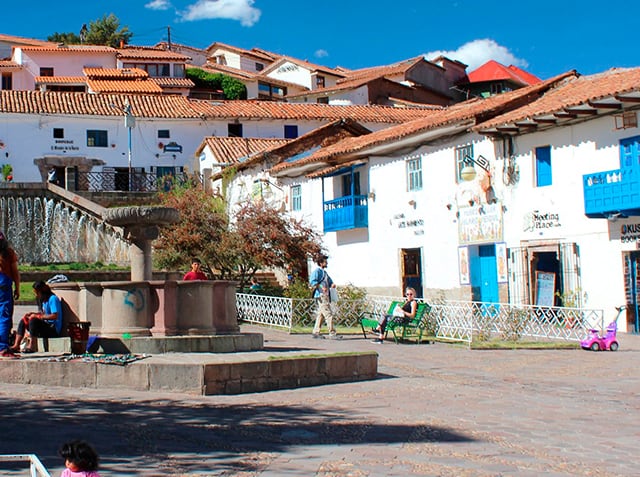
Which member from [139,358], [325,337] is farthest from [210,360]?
[325,337]

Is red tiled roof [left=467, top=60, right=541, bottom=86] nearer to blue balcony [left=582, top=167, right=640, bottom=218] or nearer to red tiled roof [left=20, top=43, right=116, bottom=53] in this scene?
red tiled roof [left=20, top=43, right=116, bottom=53]

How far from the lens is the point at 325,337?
59.7ft

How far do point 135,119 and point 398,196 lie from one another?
22.2 meters

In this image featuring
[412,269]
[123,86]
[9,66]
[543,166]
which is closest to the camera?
[543,166]

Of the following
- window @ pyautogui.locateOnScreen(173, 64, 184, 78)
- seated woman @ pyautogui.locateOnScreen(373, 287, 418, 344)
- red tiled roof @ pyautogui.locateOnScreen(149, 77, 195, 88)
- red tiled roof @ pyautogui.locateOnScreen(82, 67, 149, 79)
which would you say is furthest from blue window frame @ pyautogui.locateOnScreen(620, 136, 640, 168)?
window @ pyautogui.locateOnScreen(173, 64, 184, 78)

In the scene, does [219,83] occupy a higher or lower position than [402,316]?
higher

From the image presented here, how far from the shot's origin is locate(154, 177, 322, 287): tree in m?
24.1

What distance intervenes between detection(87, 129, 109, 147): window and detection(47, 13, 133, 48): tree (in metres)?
41.3

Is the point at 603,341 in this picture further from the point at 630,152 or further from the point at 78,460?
the point at 78,460

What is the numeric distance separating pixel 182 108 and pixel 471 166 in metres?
27.3

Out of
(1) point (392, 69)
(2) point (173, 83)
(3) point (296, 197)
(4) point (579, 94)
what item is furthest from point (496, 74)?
(4) point (579, 94)

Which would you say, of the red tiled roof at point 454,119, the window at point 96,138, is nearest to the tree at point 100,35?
the window at point 96,138

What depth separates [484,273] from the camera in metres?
25.3

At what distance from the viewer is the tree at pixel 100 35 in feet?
284
